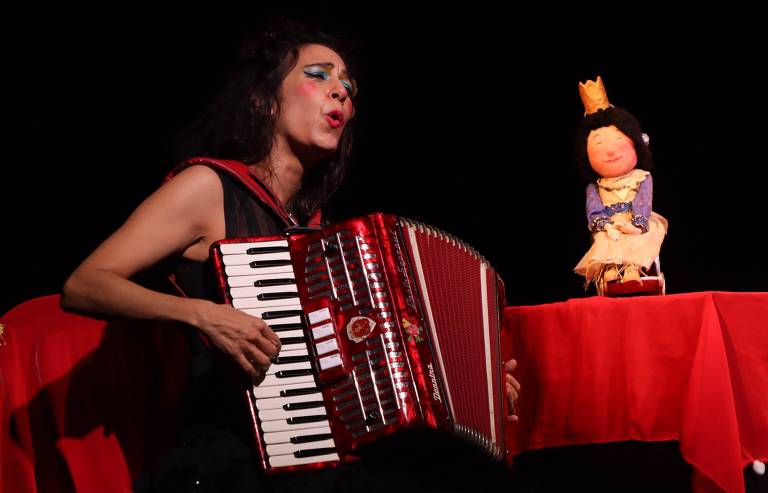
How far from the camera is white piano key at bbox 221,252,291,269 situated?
1163 mm

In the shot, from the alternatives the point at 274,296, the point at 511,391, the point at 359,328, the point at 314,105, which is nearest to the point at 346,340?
the point at 359,328

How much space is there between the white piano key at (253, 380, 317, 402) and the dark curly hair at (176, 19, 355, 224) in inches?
22.5

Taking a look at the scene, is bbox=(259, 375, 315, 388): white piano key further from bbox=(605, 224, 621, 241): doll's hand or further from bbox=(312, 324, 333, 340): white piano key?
bbox=(605, 224, 621, 241): doll's hand

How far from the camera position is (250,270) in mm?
1181

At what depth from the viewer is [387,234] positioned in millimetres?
1278

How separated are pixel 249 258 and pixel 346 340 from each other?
20 centimetres

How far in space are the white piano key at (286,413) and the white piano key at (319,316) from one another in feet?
0.44

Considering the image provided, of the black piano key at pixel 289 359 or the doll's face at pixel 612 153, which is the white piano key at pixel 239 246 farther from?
the doll's face at pixel 612 153

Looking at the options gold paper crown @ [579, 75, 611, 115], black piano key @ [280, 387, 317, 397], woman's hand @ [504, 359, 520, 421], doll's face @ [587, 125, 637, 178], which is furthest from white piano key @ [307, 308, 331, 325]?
gold paper crown @ [579, 75, 611, 115]

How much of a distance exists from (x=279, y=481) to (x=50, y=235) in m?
1.40

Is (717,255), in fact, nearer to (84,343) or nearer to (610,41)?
(610,41)

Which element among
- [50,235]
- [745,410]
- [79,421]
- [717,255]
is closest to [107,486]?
[79,421]

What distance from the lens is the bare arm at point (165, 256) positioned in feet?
3.71

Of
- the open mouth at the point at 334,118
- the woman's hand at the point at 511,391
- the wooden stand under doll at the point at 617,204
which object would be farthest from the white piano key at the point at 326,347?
the wooden stand under doll at the point at 617,204
